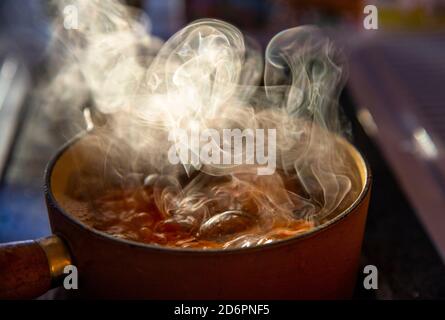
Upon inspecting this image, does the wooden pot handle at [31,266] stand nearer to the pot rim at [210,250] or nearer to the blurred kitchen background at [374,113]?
the pot rim at [210,250]

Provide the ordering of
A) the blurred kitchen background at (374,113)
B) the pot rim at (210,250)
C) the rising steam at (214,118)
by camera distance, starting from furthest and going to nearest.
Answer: the blurred kitchen background at (374,113) < the rising steam at (214,118) < the pot rim at (210,250)

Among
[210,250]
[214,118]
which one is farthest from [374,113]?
[210,250]

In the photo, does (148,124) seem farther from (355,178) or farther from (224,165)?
(355,178)

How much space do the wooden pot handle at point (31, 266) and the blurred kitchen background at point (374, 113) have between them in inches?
11.5

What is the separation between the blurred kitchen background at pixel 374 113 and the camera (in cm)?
108

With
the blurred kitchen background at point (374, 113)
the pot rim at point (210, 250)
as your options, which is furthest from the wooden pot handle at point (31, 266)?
the blurred kitchen background at point (374, 113)

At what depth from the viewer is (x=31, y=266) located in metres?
0.79

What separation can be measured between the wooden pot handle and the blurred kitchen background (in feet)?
0.96

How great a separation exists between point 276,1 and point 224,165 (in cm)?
156

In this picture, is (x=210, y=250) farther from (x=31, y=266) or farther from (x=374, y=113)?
(x=374, y=113)

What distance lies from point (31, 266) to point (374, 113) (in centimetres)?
102

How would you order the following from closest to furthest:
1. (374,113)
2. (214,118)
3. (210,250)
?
(210,250), (214,118), (374,113)

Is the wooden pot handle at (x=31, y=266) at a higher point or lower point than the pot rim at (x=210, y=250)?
lower

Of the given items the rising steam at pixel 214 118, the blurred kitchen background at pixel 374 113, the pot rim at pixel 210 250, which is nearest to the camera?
the pot rim at pixel 210 250
